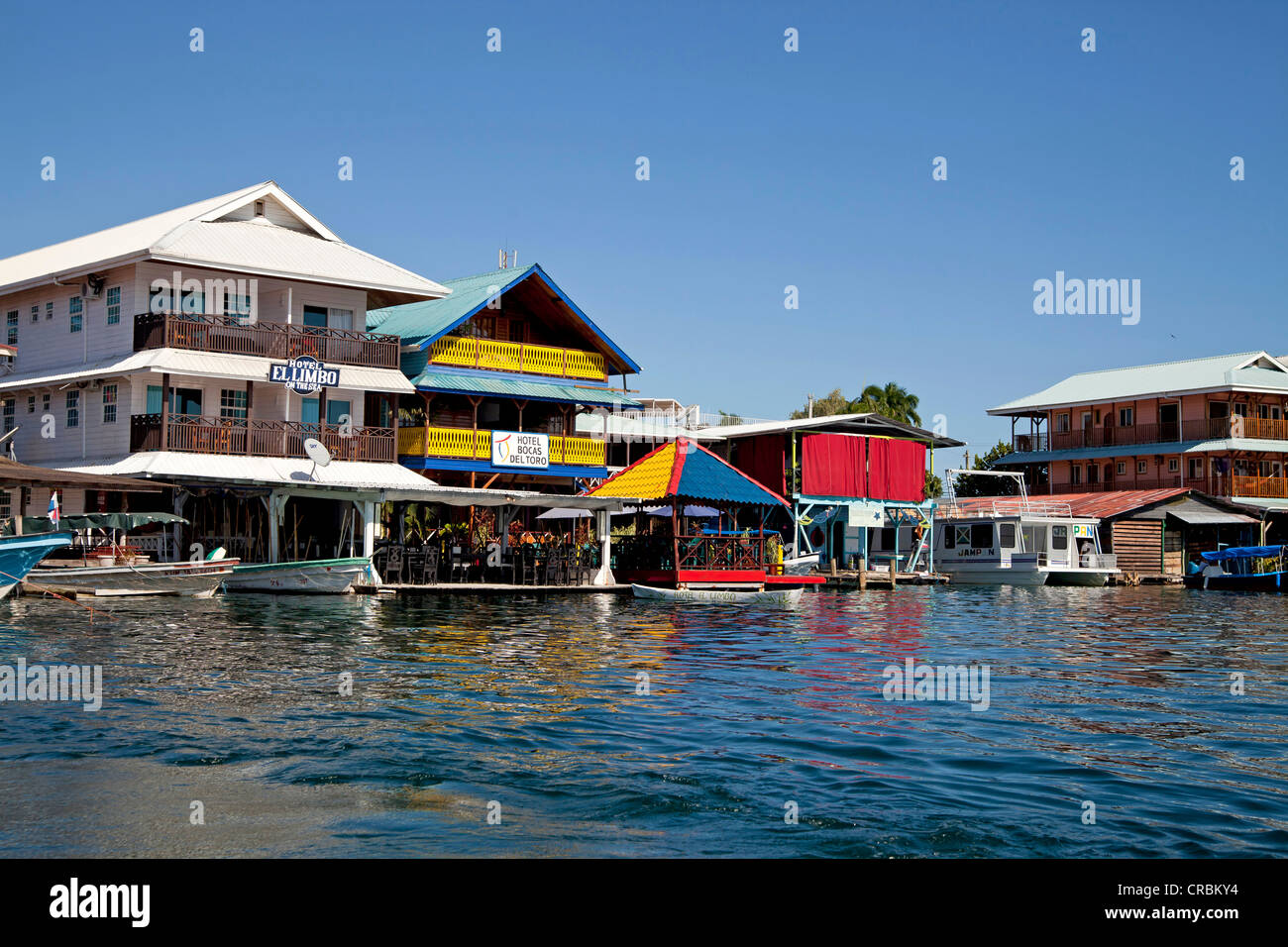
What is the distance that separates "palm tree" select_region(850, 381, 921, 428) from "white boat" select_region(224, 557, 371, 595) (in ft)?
141

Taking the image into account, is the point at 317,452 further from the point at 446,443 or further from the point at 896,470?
the point at 896,470

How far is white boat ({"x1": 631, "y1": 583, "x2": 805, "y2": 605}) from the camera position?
3556 centimetres

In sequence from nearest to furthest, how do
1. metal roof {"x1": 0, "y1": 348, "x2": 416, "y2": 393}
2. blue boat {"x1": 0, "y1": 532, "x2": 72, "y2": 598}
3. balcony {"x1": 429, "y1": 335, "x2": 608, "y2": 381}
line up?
blue boat {"x1": 0, "y1": 532, "x2": 72, "y2": 598} → metal roof {"x1": 0, "y1": 348, "x2": 416, "y2": 393} → balcony {"x1": 429, "y1": 335, "x2": 608, "y2": 381}

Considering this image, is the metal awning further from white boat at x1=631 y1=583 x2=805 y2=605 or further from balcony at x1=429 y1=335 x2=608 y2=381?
balcony at x1=429 y1=335 x2=608 y2=381

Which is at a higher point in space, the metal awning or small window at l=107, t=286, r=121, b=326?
small window at l=107, t=286, r=121, b=326

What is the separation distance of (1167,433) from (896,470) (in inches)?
642

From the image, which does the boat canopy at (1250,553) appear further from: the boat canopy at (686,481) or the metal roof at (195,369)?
the metal roof at (195,369)

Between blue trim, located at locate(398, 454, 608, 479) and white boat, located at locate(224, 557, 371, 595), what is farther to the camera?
blue trim, located at locate(398, 454, 608, 479)

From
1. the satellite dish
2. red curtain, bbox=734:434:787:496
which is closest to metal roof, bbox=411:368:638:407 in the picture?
the satellite dish

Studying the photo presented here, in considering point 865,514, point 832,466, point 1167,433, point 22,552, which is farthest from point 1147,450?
point 22,552

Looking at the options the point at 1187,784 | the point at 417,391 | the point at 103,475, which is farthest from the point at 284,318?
the point at 1187,784

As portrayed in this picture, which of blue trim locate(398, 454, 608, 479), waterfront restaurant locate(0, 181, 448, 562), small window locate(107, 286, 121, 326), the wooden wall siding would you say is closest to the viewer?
waterfront restaurant locate(0, 181, 448, 562)
